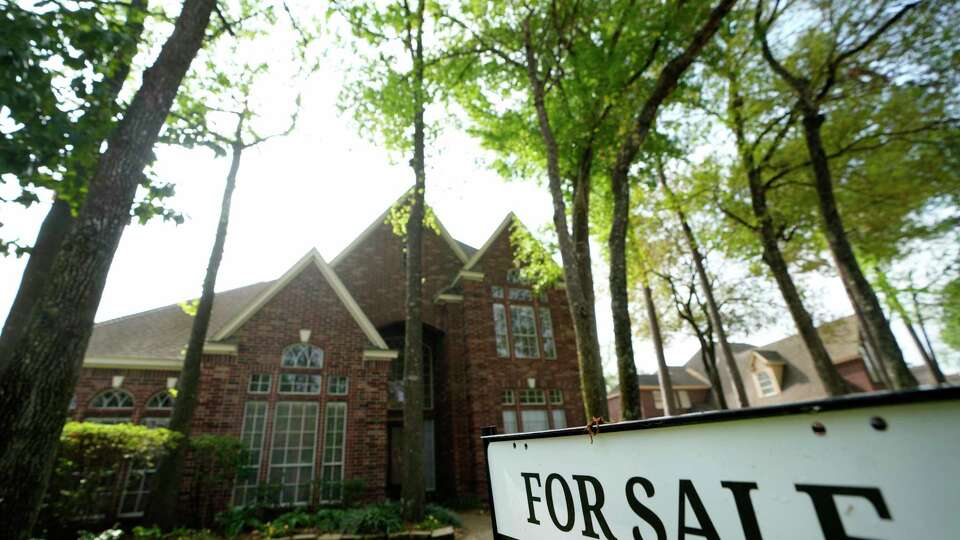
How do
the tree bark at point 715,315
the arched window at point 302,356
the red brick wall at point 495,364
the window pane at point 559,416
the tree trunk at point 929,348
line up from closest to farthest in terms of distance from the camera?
1. the arched window at point 302,356
2. the tree bark at point 715,315
3. the red brick wall at point 495,364
4. the window pane at point 559,416
5. the tree trunk at point 929,348

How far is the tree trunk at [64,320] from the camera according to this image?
327 cm

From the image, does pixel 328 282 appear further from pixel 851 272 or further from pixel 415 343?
pixel 851 272

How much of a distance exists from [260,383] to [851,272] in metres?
15.5

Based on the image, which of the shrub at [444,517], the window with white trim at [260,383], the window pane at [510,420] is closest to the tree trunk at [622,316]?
the shrub at [444,517]

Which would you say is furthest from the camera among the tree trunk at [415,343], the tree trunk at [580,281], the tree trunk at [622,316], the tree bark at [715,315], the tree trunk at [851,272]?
the tree bark at [715,315]

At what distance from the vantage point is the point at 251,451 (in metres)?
10.8

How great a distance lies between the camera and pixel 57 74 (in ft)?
13.9

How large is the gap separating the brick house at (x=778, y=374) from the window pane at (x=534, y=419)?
900 cm

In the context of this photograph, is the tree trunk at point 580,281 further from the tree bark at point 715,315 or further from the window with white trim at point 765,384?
the window with white trim at point 765,384

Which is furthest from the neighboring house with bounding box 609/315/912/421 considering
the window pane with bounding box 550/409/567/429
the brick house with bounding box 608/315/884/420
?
the window pane with bounding box 550/409/567/429

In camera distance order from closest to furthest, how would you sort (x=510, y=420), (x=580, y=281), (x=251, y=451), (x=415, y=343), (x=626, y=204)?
(x=580, y=281) → (x=626, y=204) → (x=415, y=343) → (x=251, y=451) → (x=510, y=420)

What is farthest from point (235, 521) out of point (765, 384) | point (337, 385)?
point (765, 384)

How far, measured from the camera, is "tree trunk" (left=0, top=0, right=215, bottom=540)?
10.7 feet

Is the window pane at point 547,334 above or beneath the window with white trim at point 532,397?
above
